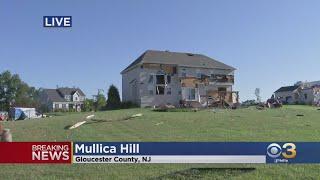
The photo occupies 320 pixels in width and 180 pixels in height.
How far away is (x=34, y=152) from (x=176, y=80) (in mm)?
50955

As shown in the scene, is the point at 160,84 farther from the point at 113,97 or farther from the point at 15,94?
the point at 15,94

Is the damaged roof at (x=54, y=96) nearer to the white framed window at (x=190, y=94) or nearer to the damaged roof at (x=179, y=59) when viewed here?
the damaged roof at (x=179, y=59)

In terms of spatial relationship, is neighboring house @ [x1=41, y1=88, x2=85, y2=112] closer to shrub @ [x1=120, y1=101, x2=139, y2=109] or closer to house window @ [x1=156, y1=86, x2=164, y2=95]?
shrub @ [x1=120, y1=101, x2=139, y2=109]

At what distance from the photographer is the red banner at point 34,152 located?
1178 cm

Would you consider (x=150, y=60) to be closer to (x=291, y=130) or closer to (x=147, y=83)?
(x=147, y=83)

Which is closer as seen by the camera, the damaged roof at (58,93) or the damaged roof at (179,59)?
the damaged roof at (179,59)

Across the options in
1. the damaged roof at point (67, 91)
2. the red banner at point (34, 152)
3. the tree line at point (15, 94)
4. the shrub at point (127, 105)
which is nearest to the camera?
the red banner at point (34, 152)

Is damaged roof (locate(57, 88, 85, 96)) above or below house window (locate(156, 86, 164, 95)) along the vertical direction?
above

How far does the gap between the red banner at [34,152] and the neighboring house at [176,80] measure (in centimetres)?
4555

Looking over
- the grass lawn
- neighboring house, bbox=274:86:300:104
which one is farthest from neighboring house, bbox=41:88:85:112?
the grass lawn

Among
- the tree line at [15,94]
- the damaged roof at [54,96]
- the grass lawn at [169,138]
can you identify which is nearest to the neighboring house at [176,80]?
the grass lawn at [169,138]

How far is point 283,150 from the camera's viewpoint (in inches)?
464

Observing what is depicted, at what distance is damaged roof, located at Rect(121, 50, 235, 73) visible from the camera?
6138cm

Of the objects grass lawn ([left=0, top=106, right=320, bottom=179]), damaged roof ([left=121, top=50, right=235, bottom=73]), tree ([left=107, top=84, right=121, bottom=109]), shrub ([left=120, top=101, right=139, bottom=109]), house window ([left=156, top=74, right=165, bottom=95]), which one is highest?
damaged roof ([left=121, top=50, right=235, bottom=73])
